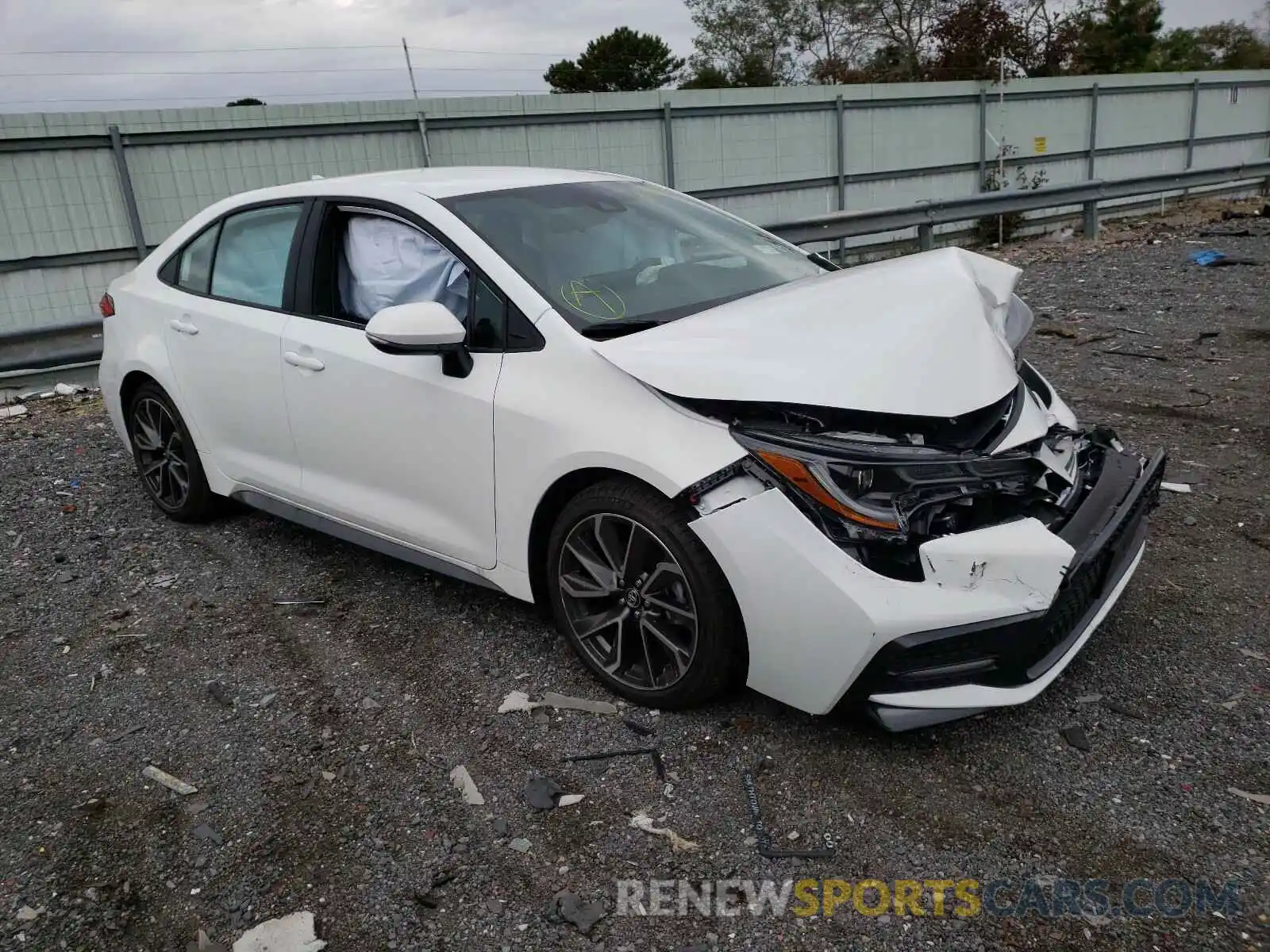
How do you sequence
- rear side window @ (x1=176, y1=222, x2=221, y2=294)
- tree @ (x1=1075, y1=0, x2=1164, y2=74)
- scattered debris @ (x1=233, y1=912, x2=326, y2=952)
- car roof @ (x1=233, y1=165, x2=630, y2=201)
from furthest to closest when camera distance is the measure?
tree @ (x1=1075, y1=0, x2=1164, y2=74) → rear side window @ (x1=176, y1=222, x2=221, y2=294) → car roof @ (x1=233, y1=165, x2=630, y2=201) → scattered debris @ (x1=233, y1=912, x2=326, y2=952)

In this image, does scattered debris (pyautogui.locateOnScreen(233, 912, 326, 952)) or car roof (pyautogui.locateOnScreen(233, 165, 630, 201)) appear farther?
car roof (pyautogui.locateOnScreen(233, 165, 630, 201))

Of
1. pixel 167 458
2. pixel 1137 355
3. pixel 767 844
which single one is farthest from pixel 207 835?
pixel 1137 355

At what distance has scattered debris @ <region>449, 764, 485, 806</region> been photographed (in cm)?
290

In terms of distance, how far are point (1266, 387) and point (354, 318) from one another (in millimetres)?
5462

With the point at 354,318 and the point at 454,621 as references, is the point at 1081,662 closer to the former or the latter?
the point at 454,621

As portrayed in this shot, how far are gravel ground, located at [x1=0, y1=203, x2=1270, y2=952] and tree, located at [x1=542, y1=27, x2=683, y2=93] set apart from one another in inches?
1970

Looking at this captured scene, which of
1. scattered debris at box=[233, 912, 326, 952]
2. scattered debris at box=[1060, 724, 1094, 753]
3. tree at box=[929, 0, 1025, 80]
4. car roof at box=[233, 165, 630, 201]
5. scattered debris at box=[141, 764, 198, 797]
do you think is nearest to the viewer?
scattered debris at box=[233, 912, 326, 952]

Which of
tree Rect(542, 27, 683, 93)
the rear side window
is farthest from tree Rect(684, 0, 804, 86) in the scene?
the rear side window

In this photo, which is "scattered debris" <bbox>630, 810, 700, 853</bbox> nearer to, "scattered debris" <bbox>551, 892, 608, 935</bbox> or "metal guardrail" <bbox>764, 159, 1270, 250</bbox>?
"scattered debris" <bbox>551, 892, 608, 935</bbox>

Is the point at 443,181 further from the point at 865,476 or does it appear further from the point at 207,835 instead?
the point at 207,835

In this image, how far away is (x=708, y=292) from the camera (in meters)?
3.64

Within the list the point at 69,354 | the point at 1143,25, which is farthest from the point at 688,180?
the point at 1143,25

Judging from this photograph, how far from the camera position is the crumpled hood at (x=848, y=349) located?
111 inches

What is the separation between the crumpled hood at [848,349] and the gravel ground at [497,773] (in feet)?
3.39
